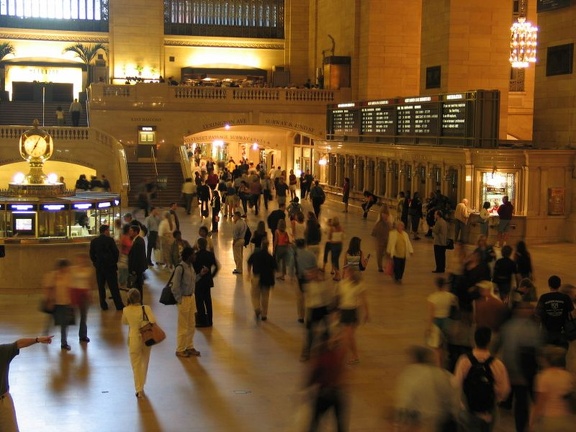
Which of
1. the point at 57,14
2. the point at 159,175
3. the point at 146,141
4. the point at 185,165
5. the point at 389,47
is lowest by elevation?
the point at 159,175

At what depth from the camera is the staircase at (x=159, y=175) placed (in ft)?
100

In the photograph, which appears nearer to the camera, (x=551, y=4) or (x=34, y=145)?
(x=34, y=145)

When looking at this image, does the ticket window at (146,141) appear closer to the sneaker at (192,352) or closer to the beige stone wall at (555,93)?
the beige stone wall at (555,93)

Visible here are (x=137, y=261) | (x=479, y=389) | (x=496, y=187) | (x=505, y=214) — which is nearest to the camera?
(x=479, y=389)

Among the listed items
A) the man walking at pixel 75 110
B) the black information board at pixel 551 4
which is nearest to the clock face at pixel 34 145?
the black information board at pixel 551 4

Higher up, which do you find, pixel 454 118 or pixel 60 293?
pixel 454 118

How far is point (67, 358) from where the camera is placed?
10859 millimetres

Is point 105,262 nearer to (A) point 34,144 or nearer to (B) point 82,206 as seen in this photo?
(B) point 82,206

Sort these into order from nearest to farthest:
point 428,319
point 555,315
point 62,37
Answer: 1. point 555,315
2. point 428,319
3. point 62,37

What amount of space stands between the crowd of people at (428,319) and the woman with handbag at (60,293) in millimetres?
13

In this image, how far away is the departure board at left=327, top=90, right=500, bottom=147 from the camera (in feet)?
73.1

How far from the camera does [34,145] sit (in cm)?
1622

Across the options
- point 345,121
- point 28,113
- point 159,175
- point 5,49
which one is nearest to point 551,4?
point 345,121

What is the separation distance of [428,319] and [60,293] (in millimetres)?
5101
